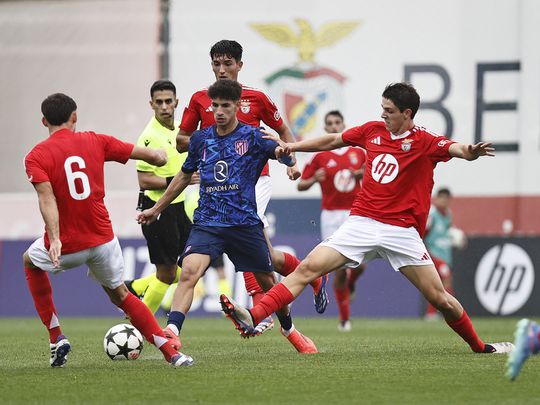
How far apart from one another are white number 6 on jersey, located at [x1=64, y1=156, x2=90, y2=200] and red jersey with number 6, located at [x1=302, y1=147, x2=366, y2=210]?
7.03 m

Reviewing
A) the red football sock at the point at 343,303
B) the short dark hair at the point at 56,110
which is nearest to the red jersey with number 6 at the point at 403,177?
the short dark hair at the point at 56,110

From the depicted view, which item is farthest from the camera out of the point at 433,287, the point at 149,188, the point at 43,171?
the point at 149,188

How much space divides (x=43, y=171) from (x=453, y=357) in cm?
349

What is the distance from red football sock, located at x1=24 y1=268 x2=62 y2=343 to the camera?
8578 mm

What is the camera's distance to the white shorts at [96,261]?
8.27 m

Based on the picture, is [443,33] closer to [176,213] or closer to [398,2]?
[398,2]

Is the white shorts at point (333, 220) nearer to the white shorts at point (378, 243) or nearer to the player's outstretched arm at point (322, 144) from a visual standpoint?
the player's outstretched arm at point (322, 144)

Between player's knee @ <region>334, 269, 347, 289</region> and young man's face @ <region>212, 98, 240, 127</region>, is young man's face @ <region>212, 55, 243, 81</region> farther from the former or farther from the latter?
player's knee @ <region>334, 269, 347, 289</region>

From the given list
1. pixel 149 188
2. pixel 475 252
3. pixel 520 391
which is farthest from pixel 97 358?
pixel 475 252

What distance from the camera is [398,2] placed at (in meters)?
22.7

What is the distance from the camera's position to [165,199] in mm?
8992

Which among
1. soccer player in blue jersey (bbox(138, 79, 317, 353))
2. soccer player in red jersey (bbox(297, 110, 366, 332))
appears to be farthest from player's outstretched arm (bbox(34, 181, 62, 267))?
soccer player in red jersey (bbox(297, 110, 366, 332))

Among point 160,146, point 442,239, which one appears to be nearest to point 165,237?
point 160,146

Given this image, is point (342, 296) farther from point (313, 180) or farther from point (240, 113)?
point (240, 113)
